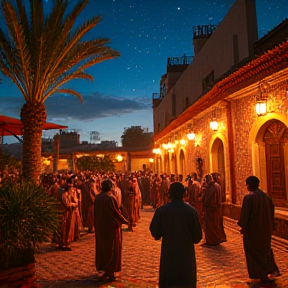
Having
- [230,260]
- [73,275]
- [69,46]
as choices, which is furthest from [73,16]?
[230,260]

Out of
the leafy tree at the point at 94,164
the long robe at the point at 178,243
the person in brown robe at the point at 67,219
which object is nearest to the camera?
the long robe at the point at 178,243

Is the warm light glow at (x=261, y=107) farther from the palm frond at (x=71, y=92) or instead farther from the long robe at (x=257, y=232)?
the palm frond at (x=71, y=92)

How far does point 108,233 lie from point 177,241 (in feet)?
8.01

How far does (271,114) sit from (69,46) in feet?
22.5

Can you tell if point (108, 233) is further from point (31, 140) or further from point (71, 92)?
point (71, 92)

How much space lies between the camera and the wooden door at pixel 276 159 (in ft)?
29.5

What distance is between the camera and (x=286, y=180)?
9.01 metres

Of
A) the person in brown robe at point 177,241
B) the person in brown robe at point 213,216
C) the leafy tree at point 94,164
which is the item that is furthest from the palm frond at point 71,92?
the leafy tree at point 94,164

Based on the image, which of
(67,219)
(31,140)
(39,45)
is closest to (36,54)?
(39,45)

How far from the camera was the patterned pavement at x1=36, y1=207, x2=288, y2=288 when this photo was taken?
5.52 m

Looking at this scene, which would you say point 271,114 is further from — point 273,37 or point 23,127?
point 23,127

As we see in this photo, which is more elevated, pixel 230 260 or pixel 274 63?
pixel 274 63

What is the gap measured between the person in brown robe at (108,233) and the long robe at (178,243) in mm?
2084

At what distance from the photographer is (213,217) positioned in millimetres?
8391
